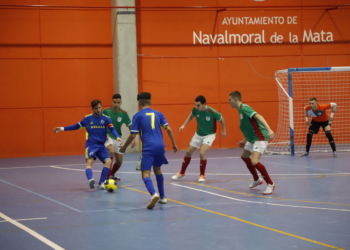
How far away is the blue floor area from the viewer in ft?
21.7

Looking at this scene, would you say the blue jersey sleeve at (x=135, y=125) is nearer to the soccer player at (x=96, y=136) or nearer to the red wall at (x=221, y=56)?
the soccer player at (x=96, y=136)

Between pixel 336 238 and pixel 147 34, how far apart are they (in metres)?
16.0

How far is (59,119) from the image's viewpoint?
21078 mm

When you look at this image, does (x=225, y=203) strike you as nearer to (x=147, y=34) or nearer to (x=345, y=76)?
(x=147, y=34)

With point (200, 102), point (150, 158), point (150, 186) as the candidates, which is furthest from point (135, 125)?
point (200, 102)

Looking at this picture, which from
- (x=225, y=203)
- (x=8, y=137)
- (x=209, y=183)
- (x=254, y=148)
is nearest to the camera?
(x=225, y=203)

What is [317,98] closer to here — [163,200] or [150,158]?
[163,200]

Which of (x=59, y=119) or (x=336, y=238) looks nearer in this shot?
(x=336, y=238)

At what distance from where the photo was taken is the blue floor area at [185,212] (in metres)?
6.61

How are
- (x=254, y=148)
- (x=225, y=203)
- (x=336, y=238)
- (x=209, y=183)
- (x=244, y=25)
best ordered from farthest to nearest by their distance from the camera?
(x=244, y=25)
(x=209, y=183)
(x=254, y=148)
(x=225, y=203)
(x=336, y=238)

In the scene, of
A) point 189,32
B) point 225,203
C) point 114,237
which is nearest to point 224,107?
point 189,32

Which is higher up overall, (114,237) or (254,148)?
(254,148)

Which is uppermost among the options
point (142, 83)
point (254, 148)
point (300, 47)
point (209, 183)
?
point (300, 47)

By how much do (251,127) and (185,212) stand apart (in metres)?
2.89
